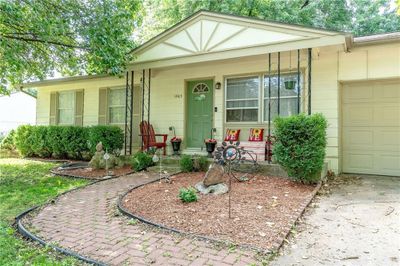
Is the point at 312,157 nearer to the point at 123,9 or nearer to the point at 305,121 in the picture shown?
the point at 305,121

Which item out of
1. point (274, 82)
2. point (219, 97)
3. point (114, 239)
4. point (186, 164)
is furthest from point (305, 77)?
point (114, 239)

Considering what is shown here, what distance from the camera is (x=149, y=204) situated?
478 centimetres

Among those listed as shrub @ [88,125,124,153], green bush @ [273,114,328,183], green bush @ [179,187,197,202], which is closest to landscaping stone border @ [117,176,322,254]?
green bush @ [273,114,328,183]

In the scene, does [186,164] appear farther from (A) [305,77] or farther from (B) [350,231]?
(B) [350,231]

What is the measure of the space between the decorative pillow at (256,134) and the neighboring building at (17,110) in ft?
56.4

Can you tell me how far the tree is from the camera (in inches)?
270

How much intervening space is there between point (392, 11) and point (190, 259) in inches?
686

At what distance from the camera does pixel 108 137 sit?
28.6ft

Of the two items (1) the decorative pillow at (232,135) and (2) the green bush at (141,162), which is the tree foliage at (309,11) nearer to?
(1) the decorative pillow at (232,135)

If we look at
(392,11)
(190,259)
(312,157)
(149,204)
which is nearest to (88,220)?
(149,204)

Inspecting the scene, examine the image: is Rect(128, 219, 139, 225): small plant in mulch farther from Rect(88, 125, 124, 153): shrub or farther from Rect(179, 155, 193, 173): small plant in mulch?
Rect(88, 125, 124, 153): shrub

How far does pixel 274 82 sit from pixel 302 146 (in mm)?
2647

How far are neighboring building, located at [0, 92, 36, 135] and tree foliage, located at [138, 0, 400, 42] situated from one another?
1055 centimetres

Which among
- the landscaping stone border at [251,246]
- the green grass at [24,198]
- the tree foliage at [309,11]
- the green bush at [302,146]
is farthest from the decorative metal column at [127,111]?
the tree foliage at [309,11]
